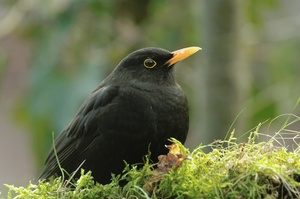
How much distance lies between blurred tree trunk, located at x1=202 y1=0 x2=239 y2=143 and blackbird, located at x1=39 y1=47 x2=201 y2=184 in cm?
140

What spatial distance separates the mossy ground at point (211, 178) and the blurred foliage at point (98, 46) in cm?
271

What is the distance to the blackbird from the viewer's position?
4195 mm

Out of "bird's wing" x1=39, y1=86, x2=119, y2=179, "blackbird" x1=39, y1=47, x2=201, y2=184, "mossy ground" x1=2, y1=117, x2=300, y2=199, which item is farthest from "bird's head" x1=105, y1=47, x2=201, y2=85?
"mossy ground" x1=2, y1=117, x2=300, y2=199

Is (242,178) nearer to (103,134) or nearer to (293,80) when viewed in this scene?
(103,134)

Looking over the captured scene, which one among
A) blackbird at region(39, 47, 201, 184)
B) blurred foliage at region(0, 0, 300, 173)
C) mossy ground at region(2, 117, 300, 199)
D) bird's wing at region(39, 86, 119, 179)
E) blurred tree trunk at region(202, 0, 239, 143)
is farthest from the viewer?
blurred foliage at region(0, 0, 300, 173)

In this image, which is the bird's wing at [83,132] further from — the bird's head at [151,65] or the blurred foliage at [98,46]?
the blurred foliage at [98,46]

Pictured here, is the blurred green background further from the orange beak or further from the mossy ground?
the mossy ground

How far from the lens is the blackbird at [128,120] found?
4.20 meters

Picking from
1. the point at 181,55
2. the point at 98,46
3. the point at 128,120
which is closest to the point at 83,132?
the point at 128,120

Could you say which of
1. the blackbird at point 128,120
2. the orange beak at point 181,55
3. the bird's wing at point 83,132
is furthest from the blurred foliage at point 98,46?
the orange beak at point 181,55

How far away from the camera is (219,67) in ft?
20.2

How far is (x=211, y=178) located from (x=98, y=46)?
4.02m

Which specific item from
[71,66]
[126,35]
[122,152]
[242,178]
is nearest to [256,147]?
[242,178]

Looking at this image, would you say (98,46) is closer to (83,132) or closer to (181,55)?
(181,55)
